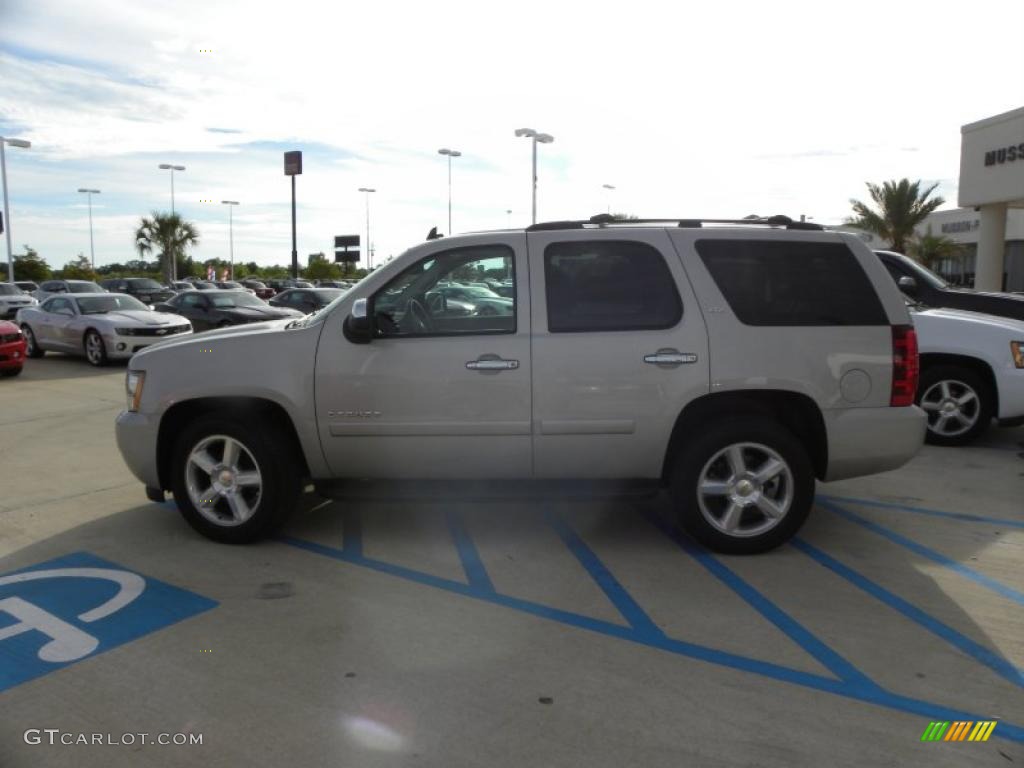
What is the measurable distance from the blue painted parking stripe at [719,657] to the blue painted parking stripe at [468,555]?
86 millimetres

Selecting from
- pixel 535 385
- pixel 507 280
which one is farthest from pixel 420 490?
pixel 507 280

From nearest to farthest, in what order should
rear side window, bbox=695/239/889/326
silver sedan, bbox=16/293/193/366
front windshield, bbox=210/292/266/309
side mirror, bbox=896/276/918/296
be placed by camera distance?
1. rear side window, bbox=695/239/889/326
2. side mirror, bbox=896/276/918/296
3. silver sedan, bbox=16/293/193/366
4. front windshield, bbox=210/292/266/309

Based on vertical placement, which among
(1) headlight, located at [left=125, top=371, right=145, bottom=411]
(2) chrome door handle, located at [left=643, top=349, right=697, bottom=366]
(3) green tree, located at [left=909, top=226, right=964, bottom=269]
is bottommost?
(1) headlight, located at [left=125, top=371, right=145, bottom=411]

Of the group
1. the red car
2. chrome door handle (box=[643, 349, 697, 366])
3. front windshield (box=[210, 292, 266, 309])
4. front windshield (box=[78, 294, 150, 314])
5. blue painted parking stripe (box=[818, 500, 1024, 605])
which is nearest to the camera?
blue painted parking stripe (box=[818, 500, 1024, 605])

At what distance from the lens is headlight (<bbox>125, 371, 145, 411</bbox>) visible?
5.04 m

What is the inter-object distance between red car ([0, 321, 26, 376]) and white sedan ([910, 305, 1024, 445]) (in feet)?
44.9

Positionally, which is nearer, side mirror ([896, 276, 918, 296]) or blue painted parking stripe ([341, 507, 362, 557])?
blue painted parking stripe ([341, 507, 362, 557])

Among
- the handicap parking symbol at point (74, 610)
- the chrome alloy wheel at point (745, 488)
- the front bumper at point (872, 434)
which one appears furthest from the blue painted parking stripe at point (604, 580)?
the handicap parking symbol at point (74, 610)

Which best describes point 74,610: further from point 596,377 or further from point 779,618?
point 779,618

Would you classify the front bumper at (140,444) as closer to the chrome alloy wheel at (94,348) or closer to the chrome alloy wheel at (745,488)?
the chrome alloy wheel at (745,488)

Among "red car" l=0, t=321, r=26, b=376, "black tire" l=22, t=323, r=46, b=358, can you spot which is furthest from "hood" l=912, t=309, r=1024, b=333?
"black tire" l=22, t=323, r=46, b=358

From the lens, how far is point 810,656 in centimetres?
357

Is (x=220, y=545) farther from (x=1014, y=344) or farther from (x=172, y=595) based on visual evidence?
(x=1014, y=344)

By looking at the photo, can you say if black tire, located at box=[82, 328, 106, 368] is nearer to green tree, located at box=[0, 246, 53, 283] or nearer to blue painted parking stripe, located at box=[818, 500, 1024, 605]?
blue painted parking stripe, located at box=[818, 500, 1024, 605]
